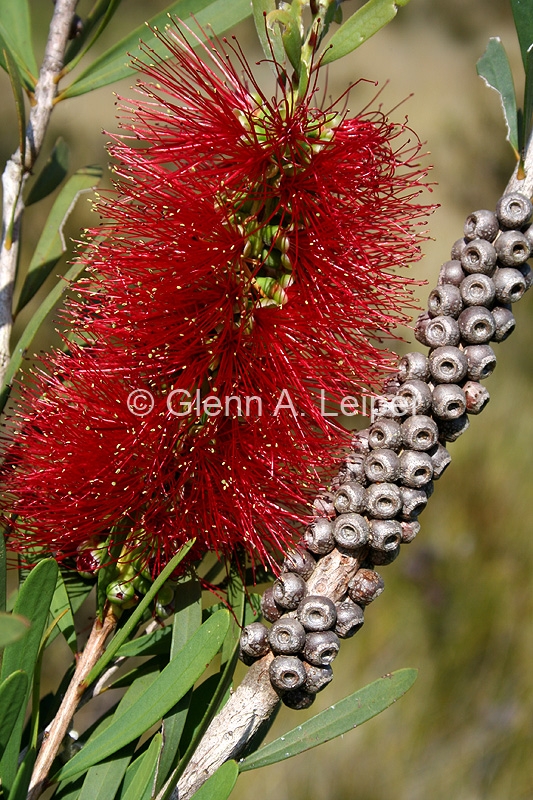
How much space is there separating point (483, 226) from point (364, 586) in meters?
0.30

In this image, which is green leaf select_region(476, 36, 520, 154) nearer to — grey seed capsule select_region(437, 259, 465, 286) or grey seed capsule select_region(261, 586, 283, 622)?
grey seed capsule select_region(437, 259, 465, 286)

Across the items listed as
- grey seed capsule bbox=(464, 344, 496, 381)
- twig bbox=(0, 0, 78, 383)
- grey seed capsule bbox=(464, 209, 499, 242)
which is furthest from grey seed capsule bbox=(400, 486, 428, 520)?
twig bbox=(0, 0, 78, 383)

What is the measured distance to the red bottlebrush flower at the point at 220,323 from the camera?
632mm

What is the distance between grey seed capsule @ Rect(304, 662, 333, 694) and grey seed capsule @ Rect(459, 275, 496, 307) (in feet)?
1.02

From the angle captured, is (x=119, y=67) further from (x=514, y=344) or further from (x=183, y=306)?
(x=514, y=344)

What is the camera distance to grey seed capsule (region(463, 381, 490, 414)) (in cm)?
59

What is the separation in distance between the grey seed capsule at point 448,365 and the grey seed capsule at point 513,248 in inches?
3.3

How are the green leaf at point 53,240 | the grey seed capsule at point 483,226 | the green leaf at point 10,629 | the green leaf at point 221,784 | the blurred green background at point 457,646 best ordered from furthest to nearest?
the blurred green background at point 457,646 < the green leaf at point 53,240 < the grey seed capsule at point 483,226 < the green leaf at point 221,784 < the green leaf at point 10,629

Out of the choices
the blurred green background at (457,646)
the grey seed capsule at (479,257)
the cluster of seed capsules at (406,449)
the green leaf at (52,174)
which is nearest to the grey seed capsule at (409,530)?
the cluster of seed capsules at (406,449)

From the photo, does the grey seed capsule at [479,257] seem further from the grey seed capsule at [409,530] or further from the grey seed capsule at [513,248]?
the grey seed capsule at [409,530]

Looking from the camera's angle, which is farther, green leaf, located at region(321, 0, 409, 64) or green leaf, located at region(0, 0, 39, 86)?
green leaf, located at region(0, 0, 39, 86)

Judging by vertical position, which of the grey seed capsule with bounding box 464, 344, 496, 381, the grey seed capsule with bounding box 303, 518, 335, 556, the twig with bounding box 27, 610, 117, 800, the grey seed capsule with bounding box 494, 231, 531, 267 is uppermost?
the grey seed capsule with bounding box 494, 231, 531, 267

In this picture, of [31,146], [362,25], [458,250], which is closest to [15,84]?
[31,146]

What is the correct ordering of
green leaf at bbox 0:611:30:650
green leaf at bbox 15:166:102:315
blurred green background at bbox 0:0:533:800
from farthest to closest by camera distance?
1. blurred green background at bbox 0:0:533:800
2. green leaf at bbox 15:166:102:315
3. green leaf at bbox 0:611:30:650
